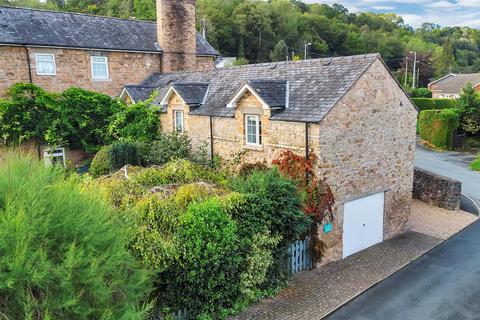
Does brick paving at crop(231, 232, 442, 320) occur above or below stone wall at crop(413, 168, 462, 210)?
below

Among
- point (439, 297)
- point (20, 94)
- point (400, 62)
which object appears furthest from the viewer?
point (400, 62)

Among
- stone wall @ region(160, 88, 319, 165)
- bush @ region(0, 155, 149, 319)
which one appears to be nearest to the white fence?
stone wall @ region(160, 88, 319, 165)

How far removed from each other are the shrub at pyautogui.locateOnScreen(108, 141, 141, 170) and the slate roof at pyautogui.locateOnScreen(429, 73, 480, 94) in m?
62.3

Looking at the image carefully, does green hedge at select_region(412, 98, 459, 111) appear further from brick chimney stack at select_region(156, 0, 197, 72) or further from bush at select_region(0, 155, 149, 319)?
bush at select_region(0, 155, 149, 319)

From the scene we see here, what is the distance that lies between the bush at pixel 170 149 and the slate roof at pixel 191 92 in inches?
73.1

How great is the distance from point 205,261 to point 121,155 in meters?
11.0

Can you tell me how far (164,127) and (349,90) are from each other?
11.7m

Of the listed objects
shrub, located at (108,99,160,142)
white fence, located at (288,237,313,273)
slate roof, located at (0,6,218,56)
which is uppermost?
slate roof, located at (0,6,218,56)

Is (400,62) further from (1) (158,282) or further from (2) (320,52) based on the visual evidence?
(1) (158,282)

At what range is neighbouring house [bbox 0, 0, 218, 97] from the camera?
74.9 ft

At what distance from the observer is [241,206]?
11.3 meters

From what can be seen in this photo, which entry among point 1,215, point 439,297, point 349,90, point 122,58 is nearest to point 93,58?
point 122,58

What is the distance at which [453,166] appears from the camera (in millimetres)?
30578

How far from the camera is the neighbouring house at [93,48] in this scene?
22844 millimetres
